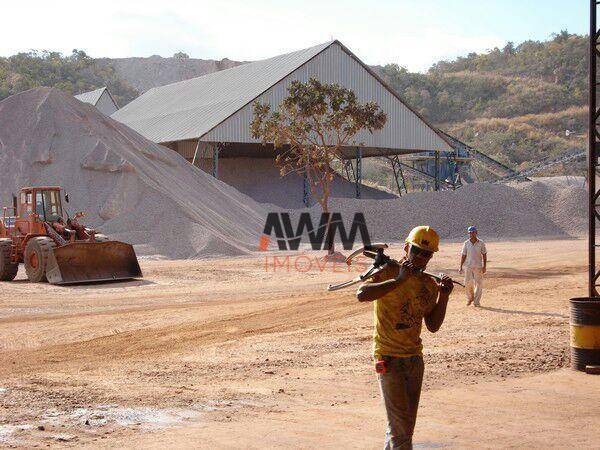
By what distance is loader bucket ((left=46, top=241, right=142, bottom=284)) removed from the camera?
68.9ft

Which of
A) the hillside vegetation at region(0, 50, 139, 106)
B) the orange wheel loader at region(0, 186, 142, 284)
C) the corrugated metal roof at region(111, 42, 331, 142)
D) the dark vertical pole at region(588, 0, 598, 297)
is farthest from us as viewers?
the hillside vegetation at region(0, 50, 139, 106)

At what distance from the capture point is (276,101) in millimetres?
46062

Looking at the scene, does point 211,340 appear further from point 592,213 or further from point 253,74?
point 253,74

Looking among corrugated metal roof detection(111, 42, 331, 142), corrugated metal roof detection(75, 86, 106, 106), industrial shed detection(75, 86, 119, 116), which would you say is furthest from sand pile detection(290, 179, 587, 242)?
corrugated metal roof detection(75, 86, 106, 106)

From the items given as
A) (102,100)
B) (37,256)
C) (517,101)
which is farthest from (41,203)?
(517,101)

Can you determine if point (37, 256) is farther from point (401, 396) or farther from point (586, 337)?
point (401, 396)

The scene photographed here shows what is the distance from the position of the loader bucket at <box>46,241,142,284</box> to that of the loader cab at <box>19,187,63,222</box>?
2.26 meters

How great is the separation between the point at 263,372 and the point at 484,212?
1398 inches

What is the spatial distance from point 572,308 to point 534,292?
27.9 ft

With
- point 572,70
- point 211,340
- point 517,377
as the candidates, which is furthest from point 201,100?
point 572,70

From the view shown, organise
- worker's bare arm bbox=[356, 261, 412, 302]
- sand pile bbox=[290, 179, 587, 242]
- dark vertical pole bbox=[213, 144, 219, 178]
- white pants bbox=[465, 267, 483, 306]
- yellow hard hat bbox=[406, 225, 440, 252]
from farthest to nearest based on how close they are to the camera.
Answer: dark vertical pole bbox=[213, 144, 219, 178], sand pile bbox=[290, 179, 587, 242], white pants bbox=[465, 267, 483, 306], yellow hard hat bbox=[406, 225, 440, 252], worker's bare arm bbox=[356, 261, 412, 302]

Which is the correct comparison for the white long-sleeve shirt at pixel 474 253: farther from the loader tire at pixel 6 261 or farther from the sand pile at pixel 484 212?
the sand pile at pixel 484 212

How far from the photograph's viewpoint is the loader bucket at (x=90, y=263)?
68.9 feet

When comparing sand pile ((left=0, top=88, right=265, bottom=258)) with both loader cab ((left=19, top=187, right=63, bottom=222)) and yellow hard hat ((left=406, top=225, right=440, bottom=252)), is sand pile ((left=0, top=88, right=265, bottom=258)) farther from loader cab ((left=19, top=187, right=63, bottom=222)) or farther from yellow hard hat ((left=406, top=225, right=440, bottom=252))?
yellow hard hat ((left=406, top=225, right=440, bottom=252))
